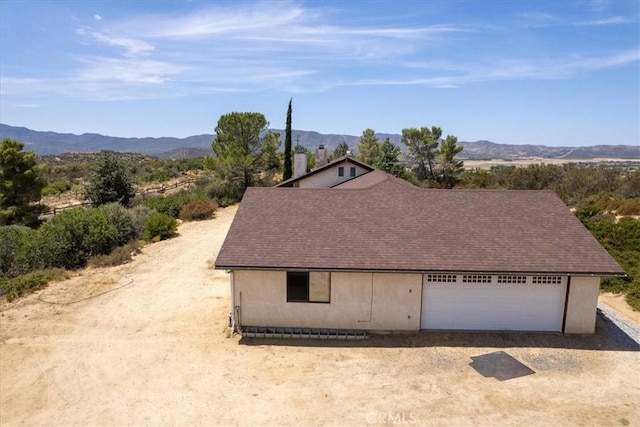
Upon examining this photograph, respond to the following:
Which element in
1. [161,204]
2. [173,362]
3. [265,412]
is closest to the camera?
[265,412]

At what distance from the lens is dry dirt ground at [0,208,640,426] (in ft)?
32.9

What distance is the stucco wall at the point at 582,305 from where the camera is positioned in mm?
13664

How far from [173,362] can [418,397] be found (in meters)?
6.69

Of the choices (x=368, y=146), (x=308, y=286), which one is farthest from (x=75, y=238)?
(x=368, y=146)

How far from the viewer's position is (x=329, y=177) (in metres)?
28.2

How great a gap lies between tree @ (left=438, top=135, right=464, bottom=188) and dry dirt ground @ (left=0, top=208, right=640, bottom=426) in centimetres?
3974

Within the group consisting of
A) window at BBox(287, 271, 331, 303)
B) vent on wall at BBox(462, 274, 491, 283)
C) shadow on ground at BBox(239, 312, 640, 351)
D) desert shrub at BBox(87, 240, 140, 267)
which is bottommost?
shadow on ground at BBox(239, 312, 640, 351)

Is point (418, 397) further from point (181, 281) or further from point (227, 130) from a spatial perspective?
point (227, 130)

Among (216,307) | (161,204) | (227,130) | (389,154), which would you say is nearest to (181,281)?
(216,307)

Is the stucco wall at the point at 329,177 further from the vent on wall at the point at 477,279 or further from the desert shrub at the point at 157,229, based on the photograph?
the vent on wall at the point at 477,279

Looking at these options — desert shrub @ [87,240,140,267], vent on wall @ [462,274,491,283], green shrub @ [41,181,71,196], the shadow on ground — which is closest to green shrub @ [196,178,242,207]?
desert shrub @ [87,240,140,267]

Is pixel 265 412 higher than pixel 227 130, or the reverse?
pixel 227 130

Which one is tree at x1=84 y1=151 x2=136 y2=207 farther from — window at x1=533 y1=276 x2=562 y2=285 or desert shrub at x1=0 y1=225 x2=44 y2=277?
window at x1=533 y1=276 x2=562 y2=285

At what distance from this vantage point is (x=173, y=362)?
12.4 meters
